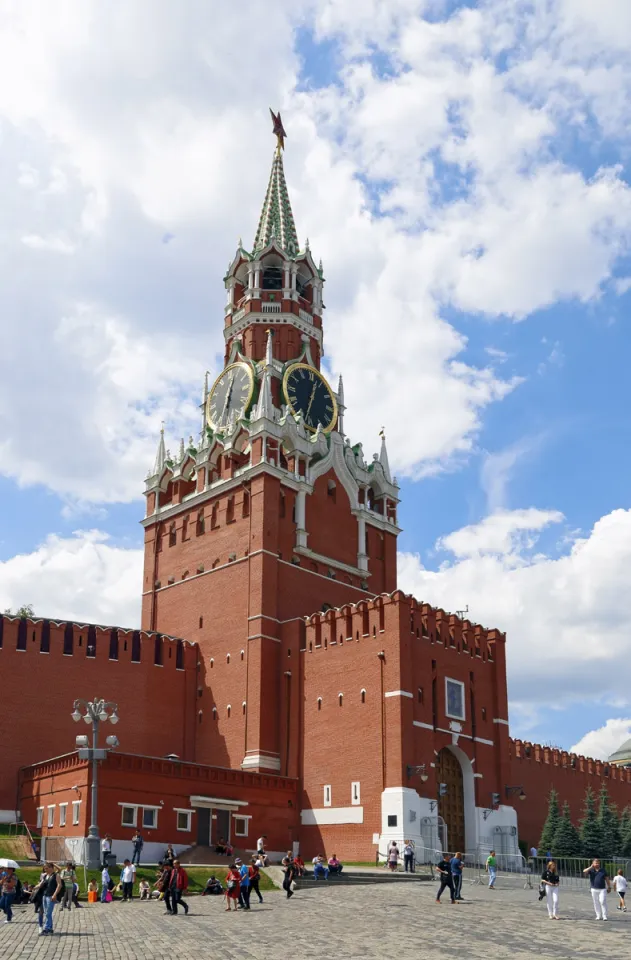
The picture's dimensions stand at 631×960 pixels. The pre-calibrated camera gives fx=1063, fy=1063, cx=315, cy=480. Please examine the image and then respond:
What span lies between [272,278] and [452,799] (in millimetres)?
34303

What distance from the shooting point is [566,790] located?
5969 centimetres

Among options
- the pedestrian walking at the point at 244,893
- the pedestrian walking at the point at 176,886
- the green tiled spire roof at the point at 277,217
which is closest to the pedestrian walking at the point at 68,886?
the pedestrian walking at the point at 176,886

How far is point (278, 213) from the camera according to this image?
70125 mm

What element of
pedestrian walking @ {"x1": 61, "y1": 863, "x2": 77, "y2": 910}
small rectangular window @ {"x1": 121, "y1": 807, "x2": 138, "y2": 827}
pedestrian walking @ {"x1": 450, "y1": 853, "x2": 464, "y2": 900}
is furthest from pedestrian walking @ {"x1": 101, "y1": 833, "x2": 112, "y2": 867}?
pedestrian walking @ {"x1": 450, "y1": 853, "x2": 464, "y2": 900}

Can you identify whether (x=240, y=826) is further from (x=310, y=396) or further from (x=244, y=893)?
(x=310, y=396)

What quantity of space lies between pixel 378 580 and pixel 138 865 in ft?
86.4

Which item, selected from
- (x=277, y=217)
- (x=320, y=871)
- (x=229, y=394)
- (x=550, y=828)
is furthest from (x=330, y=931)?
(x=277, y=217)

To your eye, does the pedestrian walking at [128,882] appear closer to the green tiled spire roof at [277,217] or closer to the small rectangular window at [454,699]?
the small rectangular window at [454,699]

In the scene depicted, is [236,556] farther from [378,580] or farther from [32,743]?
[32,743]

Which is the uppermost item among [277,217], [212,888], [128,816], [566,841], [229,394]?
[277,217]

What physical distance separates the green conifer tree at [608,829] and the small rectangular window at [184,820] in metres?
21.4

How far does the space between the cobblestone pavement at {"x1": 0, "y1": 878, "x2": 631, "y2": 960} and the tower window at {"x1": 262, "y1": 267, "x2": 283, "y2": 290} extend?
42.4 m

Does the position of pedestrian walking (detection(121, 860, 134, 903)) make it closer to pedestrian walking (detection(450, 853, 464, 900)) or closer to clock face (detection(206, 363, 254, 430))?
pedestrian walking (detection(450, 853, 464, 900))

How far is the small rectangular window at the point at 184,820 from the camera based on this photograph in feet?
140
